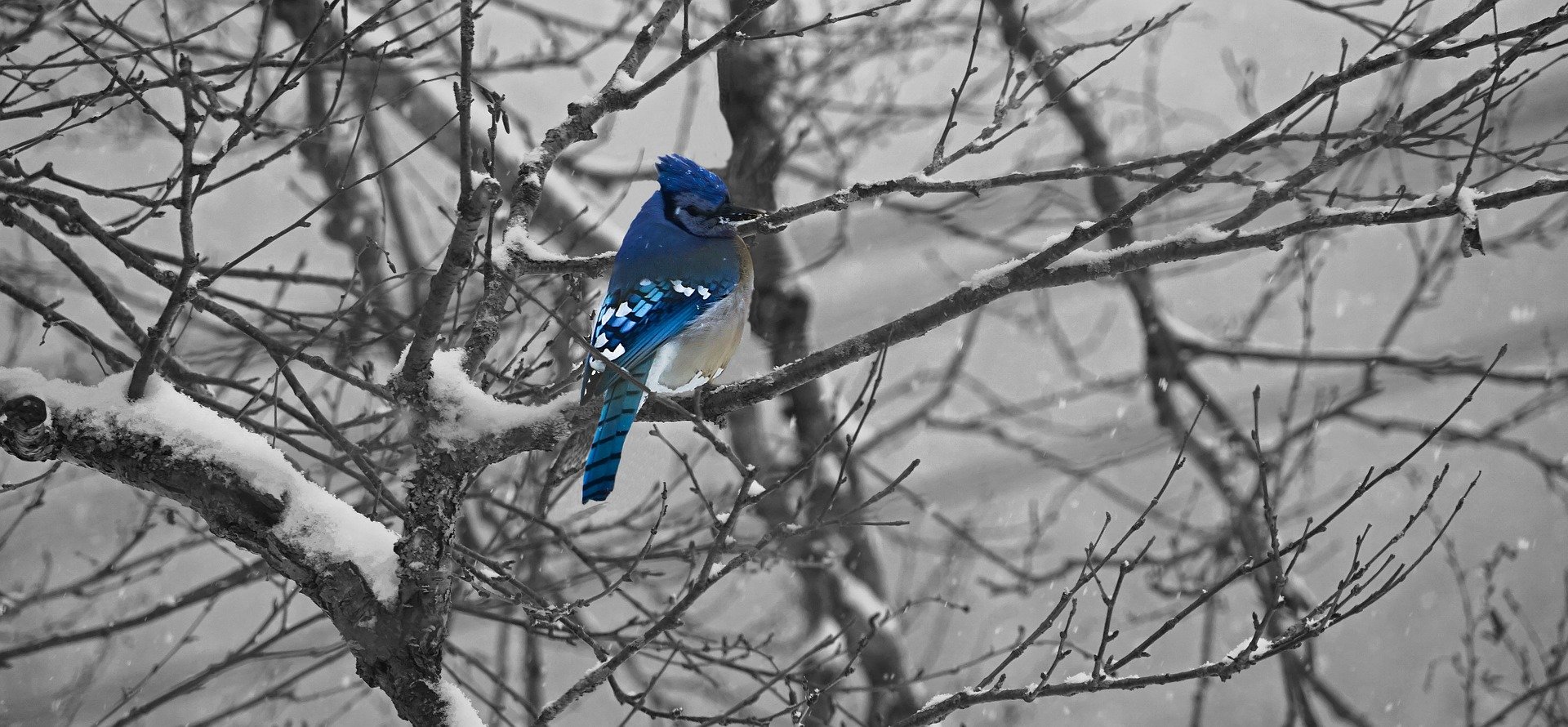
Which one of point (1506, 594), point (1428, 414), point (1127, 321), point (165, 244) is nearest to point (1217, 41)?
point (1127, 321)

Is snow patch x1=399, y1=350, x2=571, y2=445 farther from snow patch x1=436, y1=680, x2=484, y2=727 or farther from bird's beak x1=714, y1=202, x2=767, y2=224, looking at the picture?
bird's beak x1=714, y1=202, x2=767, y2=224

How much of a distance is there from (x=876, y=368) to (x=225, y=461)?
144 cm

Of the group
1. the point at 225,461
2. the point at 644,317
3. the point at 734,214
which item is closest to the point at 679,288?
the point at 644,317

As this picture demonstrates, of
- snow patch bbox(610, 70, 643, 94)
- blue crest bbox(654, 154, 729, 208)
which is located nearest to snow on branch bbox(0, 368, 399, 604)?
snow patch bbox(610, 70, 643, 94)

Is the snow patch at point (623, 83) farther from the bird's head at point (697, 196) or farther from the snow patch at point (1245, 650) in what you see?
the snow patch at point (1245, 650)

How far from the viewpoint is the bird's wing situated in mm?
3148

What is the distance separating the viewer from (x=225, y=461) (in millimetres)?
2393

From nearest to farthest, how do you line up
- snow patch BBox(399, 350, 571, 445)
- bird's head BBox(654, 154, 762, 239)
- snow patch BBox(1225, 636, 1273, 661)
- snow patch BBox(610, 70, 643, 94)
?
snow patch BBox(1225, 636, 1273, 661) → snow patch BBox(399, 350, 571, 445) → snow patch BBox(610, 70, 643, 94) → bird's head BBox(654, 154, 762, 239)

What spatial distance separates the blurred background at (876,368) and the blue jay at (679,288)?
32cm

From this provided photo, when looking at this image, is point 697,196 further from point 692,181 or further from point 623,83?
point 623,83

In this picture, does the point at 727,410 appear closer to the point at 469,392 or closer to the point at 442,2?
the point at 469,392

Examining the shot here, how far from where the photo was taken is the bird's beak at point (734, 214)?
3.42m

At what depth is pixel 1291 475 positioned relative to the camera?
4742mm

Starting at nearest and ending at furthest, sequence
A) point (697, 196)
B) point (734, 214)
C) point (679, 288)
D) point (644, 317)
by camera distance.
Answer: point (644, 317)
point (679, 288)
point (734, 214)
point (697, 196)
